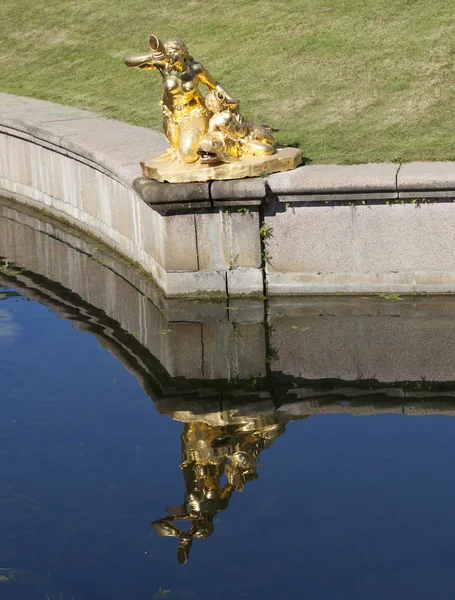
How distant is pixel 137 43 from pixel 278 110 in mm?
4009

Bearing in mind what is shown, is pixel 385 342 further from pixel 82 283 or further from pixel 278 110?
pixel 278 110

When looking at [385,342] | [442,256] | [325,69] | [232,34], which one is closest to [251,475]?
[385,342]

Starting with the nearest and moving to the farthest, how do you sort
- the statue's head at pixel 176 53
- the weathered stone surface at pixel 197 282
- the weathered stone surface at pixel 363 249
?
1. the weathered stone surface at pixel 363 249
2. the weathered stone surface at pixel 197 282
3. the statue's head at pixel 176 53

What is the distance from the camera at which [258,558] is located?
463 cm

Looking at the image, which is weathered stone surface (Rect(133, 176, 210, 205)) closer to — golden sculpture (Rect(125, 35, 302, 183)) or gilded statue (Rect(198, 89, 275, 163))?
golden sculpture (Rect(125, 35, 302, 183))

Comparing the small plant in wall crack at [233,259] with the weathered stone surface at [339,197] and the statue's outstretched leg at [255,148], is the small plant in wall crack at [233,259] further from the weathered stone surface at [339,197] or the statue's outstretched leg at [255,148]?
the statue's outstretched leg at [255,148]

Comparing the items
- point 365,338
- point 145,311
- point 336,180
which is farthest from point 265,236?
point 365,338

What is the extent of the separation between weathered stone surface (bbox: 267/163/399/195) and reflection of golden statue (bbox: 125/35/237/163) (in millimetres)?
719

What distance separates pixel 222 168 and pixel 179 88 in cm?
83

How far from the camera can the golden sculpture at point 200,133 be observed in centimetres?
758

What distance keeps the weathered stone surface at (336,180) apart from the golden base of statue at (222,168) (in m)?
0.11

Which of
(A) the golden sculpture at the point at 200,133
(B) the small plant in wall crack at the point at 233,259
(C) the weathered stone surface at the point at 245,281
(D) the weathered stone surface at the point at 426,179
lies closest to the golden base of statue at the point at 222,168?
(A) the golden sculpture at the point at 200,133

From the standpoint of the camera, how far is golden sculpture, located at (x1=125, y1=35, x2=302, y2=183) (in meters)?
7.58

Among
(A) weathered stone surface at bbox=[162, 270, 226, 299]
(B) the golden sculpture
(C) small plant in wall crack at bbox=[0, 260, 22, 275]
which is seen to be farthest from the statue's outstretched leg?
(C) small plant in wall crack at bbox=[0, 260, 22, 275]
